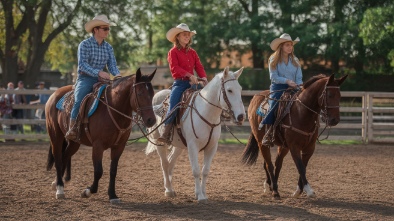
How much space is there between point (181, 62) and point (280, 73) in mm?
1489

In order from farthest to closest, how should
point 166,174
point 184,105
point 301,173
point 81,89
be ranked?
point 166,174 → point 184,105 → point 81,89 → point 301,173

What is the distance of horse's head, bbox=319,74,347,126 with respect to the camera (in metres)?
8.53

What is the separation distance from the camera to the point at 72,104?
354 inches

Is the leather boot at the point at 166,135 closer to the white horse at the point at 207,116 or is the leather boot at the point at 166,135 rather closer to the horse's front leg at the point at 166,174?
the white horse at the point at 207,116

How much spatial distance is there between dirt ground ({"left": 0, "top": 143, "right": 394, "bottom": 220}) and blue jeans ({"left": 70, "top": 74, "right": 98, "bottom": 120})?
117 cm

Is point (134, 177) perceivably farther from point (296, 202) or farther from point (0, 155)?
point (0, 155)

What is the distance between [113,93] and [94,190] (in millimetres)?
1284

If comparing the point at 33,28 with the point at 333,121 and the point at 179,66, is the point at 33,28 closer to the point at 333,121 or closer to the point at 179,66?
the point at 179,66

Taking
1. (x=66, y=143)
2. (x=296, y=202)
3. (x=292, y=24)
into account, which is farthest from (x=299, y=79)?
(x=292, y=24)

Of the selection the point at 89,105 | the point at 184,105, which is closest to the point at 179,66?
the point at 184,105

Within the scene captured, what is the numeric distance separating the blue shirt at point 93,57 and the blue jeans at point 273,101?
223cm

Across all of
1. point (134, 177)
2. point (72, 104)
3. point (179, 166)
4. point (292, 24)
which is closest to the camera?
point (72, 104)

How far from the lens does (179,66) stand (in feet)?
30.0

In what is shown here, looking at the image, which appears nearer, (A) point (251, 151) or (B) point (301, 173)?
(B) point (301, 173)
